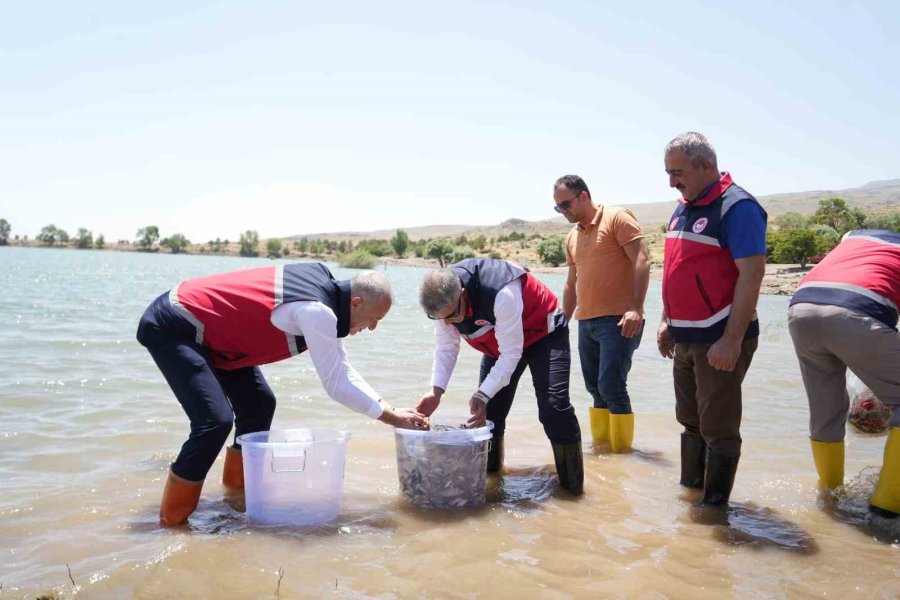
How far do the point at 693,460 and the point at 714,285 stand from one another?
4.08 feet

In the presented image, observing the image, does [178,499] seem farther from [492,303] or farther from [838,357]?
[838,357]

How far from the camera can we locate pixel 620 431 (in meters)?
5.38

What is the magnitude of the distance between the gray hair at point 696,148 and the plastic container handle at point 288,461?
2454 mm

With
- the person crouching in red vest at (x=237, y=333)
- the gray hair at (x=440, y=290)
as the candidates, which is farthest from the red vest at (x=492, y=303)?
the person crouching in red vest at (x=237, y=333)

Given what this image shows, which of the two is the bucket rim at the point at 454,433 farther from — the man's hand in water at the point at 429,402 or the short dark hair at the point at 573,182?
the short dark hair at the point at 573,182

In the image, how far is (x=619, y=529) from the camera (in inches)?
149

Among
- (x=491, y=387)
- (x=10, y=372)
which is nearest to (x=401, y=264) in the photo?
(x=10, y=372)

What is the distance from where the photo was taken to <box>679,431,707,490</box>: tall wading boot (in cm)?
443

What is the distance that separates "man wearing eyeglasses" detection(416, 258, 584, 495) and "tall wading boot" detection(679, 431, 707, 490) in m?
0.68

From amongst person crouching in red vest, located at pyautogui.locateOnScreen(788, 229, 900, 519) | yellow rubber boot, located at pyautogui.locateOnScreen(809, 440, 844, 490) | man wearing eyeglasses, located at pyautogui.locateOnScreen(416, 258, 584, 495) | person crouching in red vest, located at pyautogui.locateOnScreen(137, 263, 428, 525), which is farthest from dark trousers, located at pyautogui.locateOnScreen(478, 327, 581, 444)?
yellow rubber boot, located at pyautogui.locateOnScreen(809, 440, 844, 490)

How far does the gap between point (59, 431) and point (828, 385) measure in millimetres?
5459

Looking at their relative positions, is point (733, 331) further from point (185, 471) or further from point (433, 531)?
point (185, 471)

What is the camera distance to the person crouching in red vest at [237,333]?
3.56 metres

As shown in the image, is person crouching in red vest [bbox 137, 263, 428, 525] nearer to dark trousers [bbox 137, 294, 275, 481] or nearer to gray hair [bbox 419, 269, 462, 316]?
dark trousers [bbox 137, 294, 275, 481]
